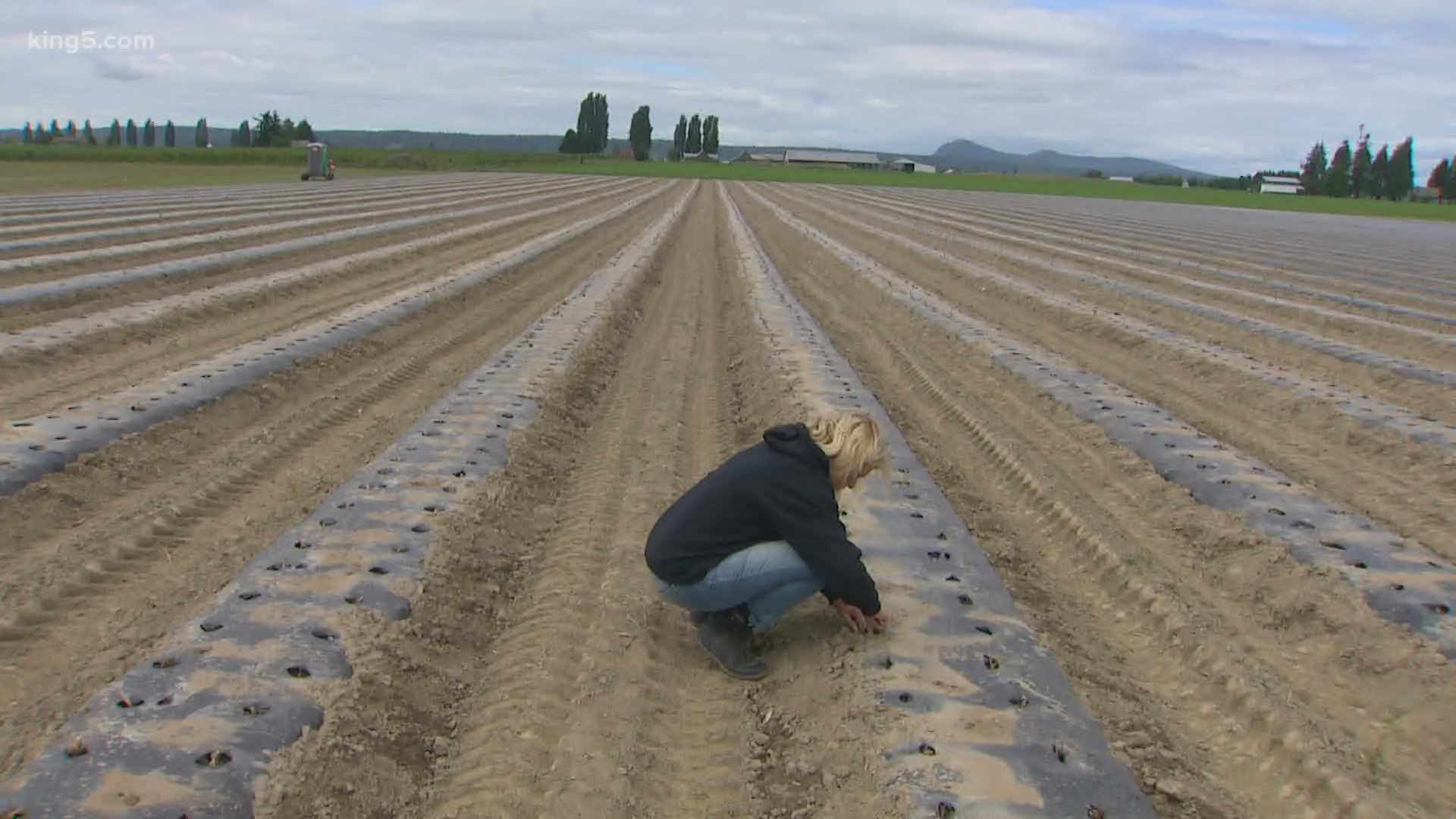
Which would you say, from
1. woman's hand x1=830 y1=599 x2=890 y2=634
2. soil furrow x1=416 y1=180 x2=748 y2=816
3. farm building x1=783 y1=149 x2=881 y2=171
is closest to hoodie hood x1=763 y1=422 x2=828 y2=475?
woman's hand x1=830 y1=599 x2=890 y2=634

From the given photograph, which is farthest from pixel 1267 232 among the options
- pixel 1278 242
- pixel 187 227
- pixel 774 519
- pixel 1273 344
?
pixel 774 519

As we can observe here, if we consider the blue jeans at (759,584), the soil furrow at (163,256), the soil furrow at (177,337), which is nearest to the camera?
the blue jeans at (759,584)

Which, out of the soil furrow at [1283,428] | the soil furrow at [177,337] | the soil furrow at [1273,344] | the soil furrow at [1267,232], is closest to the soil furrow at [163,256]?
the soil furrow at [177,337]

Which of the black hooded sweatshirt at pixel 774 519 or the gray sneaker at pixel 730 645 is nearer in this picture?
the black hooded sweatshirt at pixel 774 519

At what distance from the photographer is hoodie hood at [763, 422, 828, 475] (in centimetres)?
398

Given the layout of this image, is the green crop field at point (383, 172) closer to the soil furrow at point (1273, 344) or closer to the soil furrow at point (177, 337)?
the soil furrow at point (177, 337)

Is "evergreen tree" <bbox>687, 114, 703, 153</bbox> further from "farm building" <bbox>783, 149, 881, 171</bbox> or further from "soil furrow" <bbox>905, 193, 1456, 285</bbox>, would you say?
"soil furrow" <bbox>905, 193, 1456, 285</bbox>

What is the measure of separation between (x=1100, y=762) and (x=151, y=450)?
19.3 feet

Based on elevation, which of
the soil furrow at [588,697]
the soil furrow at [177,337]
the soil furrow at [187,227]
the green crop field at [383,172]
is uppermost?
the green crop field at [383,172]

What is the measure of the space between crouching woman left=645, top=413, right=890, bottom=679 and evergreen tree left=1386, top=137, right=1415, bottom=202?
122406mm

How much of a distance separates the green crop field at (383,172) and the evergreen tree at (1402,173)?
126ft

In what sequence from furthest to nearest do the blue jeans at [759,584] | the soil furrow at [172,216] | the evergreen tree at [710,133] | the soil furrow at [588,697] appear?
the evergreen tree at [710,133] → the soil furrow at [172,216] → the blue jeans at [759,584] → the soil furrow at [588,697]

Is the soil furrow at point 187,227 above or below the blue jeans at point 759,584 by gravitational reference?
above

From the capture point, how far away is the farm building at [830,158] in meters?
144
